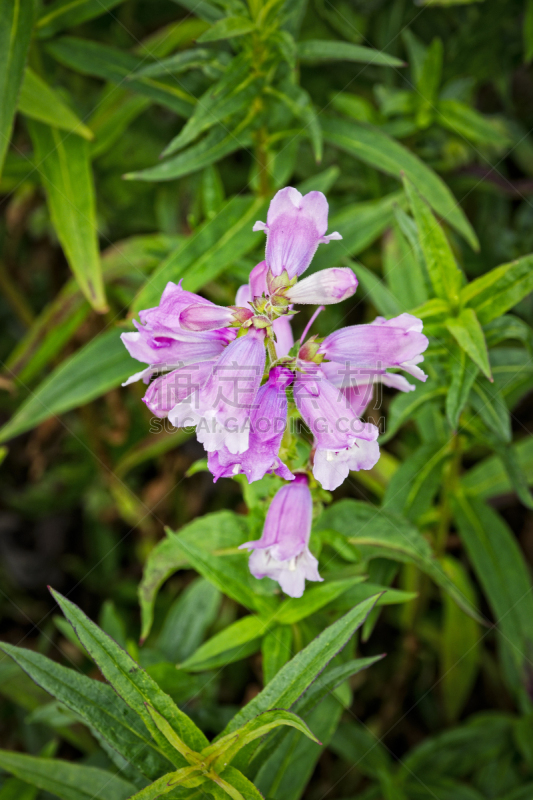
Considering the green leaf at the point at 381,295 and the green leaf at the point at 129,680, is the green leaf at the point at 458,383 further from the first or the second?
the green leaf at the point at 129,680

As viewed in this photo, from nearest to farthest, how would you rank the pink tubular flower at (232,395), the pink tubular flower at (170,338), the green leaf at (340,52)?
the pink tubular flower at (232,395), the pink tubular flower at (170,338), the green leaf at (340,52)

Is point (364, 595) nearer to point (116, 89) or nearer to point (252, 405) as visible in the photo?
point (252, 405)

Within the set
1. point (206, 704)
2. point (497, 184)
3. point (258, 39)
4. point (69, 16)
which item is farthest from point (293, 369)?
point (497, 184)

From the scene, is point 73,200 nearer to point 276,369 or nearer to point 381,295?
point 381,295

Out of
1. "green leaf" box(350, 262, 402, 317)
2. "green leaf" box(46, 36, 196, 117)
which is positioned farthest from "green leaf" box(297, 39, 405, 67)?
"green leaf" box(350, 262, 402, 317)

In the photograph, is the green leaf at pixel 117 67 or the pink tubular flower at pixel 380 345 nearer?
the pink tubular flower at pixel 380 345

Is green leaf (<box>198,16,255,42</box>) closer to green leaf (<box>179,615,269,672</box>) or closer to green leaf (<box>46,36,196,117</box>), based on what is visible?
green leaf (<box>46,36,196,117</box>)

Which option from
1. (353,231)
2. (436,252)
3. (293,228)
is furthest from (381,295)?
(293,228)

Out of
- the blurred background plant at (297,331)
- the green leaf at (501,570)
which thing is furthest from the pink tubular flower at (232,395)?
the green leaf at (501,570)
